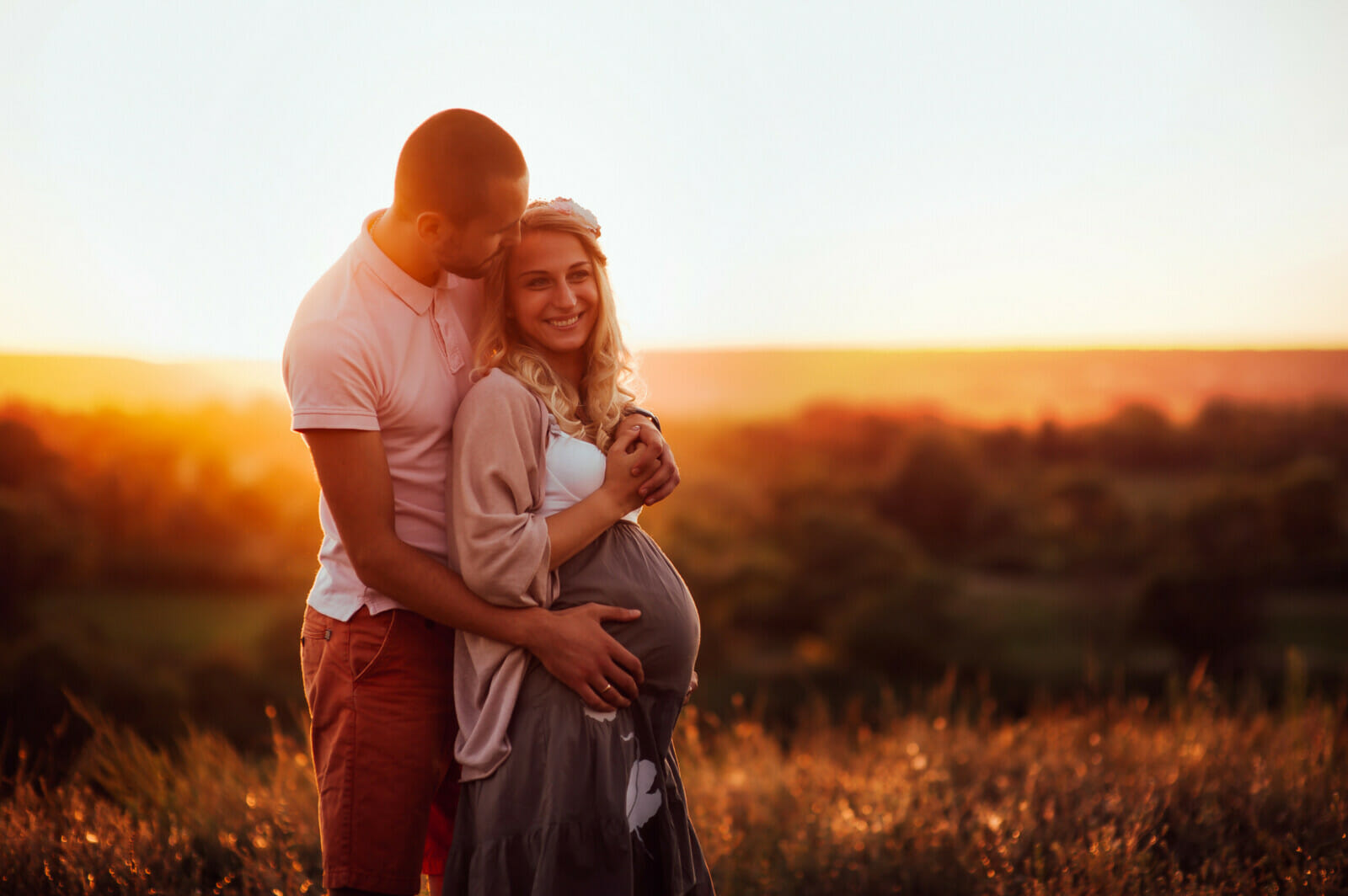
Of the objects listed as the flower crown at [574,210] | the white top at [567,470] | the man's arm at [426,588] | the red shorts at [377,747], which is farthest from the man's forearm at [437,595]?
the flower crown at [574,210]

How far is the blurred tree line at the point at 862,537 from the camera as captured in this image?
21.2 meters

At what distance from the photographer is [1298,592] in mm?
29109

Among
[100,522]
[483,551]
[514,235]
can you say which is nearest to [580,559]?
[483,551]

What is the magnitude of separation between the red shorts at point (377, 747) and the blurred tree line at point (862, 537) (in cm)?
1787

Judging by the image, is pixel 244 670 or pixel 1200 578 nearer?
pixel 244 670

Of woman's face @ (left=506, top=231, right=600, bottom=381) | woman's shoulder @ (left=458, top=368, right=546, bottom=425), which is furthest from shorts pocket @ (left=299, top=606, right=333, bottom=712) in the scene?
woman's face @ (left=506, top=231, right=600, bottom=381)

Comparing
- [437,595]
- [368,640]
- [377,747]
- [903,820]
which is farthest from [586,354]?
[903,820]

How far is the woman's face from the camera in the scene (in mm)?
2482

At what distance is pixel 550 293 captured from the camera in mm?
2484

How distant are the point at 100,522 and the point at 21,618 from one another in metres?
2.82

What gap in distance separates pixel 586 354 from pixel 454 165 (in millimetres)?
619

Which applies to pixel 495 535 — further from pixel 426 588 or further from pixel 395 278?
pixel 395 278

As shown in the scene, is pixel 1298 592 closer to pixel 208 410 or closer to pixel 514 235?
pixel 208 410

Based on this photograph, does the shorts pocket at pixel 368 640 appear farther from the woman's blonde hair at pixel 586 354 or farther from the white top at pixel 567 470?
the woman's blonde hair at pixel 586 354
